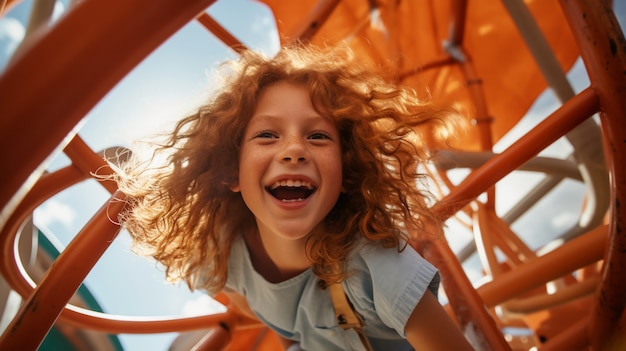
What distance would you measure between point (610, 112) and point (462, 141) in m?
1.76

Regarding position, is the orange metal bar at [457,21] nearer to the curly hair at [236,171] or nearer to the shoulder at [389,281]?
the curly hair at [236,171]

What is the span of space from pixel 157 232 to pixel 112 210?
0.22 m

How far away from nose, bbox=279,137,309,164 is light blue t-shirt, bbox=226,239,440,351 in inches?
7.5

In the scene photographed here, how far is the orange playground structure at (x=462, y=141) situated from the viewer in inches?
10.7

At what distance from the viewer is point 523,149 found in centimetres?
80

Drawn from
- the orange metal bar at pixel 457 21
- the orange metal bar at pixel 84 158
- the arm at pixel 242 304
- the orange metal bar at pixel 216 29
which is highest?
the orange metal bar at pixel 457 21

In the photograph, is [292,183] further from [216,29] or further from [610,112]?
[216,29]

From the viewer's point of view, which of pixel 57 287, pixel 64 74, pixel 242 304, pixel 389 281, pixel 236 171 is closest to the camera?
pixel 64 74

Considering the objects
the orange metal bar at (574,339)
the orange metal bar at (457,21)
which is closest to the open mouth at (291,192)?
the orange metal bar at (574,339)

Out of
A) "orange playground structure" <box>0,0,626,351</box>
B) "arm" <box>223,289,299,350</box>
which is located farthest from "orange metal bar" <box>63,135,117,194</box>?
"arm" <box>223,289,299,350</box>

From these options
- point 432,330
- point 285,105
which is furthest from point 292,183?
point 432,330

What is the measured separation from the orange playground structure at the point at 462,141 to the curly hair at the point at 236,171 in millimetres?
90

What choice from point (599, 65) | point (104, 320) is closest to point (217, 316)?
point (104, 320)

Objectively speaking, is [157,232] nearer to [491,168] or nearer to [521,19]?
[491,168]
